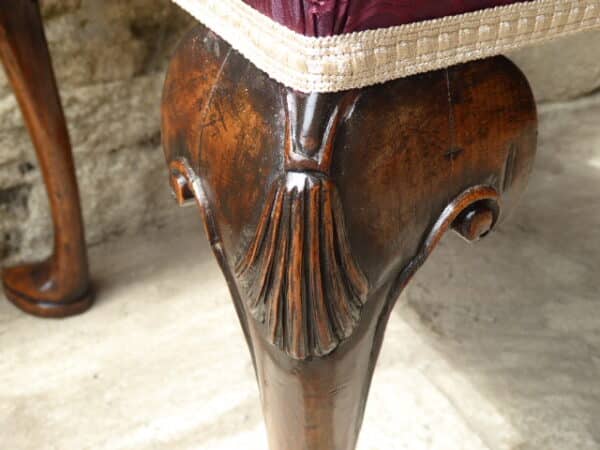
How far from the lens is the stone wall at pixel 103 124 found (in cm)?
119

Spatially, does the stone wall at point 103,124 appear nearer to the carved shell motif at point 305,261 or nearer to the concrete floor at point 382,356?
the concrete floor at point 382,356

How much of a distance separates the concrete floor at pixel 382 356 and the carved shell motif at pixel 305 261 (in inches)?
18.4

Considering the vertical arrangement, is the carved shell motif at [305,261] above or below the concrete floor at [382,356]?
above

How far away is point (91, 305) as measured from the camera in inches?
47.1

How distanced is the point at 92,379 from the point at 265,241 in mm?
646

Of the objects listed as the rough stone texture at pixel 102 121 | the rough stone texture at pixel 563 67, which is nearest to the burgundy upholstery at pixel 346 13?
Answer: the rough stone texture at pixel 102 121

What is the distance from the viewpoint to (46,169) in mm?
1066

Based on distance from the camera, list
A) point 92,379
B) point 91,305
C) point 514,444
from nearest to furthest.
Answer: point 514,444
point 92,379
point 91,305

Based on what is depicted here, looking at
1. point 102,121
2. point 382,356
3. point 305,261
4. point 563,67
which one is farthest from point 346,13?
point 563,67

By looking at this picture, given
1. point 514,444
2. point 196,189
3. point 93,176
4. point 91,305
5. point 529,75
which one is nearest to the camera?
point 196,189

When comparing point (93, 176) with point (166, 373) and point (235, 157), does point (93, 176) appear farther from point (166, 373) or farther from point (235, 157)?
point (235, 157)

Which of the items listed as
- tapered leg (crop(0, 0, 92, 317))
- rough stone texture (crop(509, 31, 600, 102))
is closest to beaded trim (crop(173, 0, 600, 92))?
tapered leg (crop(0, 0, 92, 317))

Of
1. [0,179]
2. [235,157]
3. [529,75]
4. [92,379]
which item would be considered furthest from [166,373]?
[529,75]

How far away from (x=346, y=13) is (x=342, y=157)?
0.30 ft
